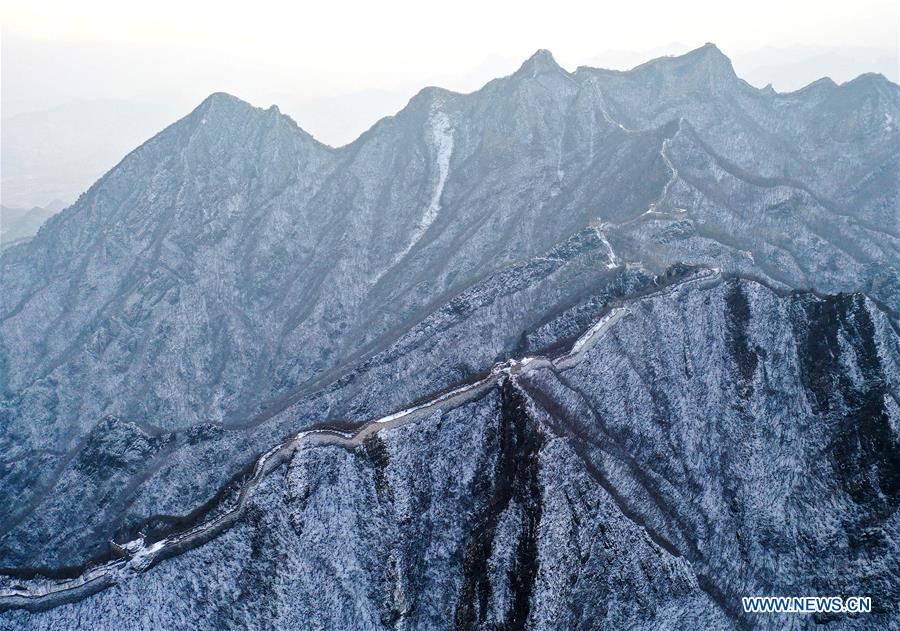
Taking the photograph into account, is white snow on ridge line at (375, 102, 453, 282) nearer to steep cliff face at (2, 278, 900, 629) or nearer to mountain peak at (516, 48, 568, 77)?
mountain peak at (516, 48, 568, 77)

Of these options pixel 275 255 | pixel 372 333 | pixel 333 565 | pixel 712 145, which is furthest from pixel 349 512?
pixel 712 145

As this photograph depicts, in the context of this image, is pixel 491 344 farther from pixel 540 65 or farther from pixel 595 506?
pixel 540 65

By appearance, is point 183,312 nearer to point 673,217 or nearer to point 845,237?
point 673,217

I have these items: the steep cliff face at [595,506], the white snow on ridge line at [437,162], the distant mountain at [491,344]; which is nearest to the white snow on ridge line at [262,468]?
the steep cliff face at [595,506]

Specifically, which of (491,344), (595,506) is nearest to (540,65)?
(491,344)

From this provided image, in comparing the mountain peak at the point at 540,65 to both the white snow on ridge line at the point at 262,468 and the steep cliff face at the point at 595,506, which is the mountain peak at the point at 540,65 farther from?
the steep cliff face at the point at 595,506
